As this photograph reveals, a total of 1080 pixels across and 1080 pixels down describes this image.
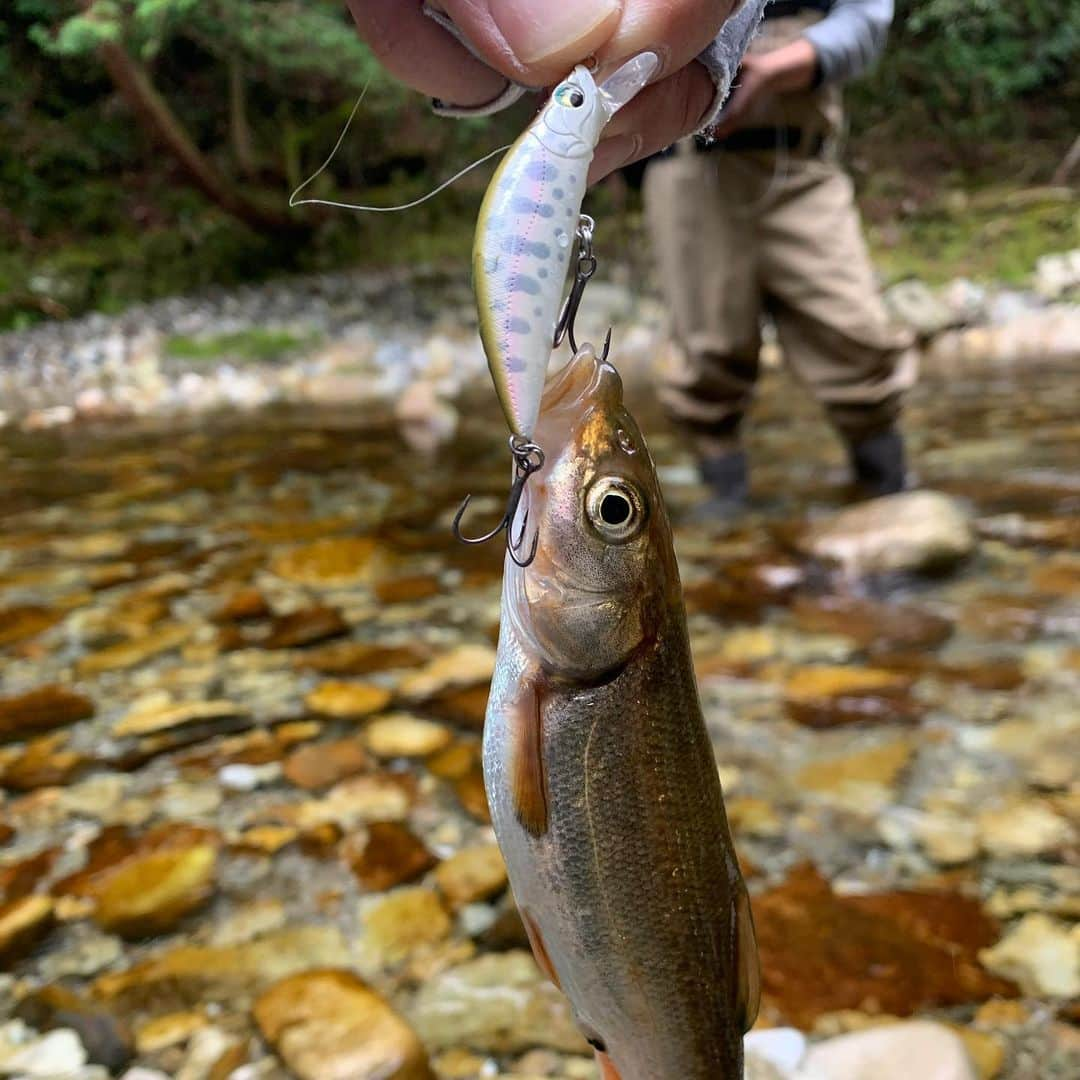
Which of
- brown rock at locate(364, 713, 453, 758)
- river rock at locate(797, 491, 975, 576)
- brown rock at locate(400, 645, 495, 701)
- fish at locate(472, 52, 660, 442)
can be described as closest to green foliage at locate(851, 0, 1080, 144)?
river rock at locate(797, 491, 975, 576)

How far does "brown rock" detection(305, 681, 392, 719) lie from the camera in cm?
313

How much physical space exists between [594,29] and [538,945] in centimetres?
96

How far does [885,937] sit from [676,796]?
124cm

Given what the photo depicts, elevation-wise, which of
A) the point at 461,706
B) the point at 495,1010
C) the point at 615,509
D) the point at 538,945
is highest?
the point at 615,509

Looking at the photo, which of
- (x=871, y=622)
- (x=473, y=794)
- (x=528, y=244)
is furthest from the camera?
(x=871, y=622)

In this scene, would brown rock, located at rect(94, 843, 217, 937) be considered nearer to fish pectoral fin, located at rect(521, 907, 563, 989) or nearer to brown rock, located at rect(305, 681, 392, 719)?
brown rock, located at rect(305, 681, 392, 719)

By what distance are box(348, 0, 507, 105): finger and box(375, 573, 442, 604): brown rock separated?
290cm

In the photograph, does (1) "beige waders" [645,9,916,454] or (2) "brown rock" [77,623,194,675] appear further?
(1) "beige waders" [645,9,916,454]

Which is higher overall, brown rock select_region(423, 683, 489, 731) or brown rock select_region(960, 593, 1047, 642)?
brown rock select_region(423, 683, 489, 731)

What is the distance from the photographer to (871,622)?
143 inches

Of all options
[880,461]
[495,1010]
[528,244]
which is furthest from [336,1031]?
[880,461]

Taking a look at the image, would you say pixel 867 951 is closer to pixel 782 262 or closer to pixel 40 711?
pixel 40 711

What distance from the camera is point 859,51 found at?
396cm

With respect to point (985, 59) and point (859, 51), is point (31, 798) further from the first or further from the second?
point (985, 59)
